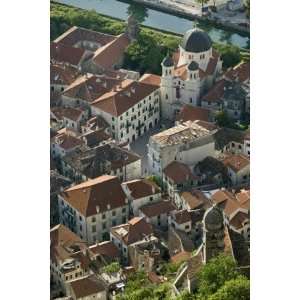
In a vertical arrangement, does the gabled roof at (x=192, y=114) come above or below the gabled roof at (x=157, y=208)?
above

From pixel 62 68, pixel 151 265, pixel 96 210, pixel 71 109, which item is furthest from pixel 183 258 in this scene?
pixel 62 68

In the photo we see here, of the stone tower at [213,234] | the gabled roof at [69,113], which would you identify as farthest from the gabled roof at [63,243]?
the gabled roof at [69,113]

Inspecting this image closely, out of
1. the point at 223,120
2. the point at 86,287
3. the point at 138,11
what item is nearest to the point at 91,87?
the point at 223,120

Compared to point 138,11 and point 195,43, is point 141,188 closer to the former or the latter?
point 195,43

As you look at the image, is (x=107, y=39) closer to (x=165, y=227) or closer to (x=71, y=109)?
(x=71, y=109)

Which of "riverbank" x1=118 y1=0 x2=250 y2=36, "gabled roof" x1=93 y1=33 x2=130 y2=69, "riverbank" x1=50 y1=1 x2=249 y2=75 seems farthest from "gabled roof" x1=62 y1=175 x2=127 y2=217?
"riverbank" x1=118 y1=0 x2=250 y2=36

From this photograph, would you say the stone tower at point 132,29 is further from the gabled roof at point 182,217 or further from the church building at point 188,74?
the gabled roof at point 182,217

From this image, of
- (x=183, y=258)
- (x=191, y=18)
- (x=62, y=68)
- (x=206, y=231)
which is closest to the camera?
(x=206, y=231)
